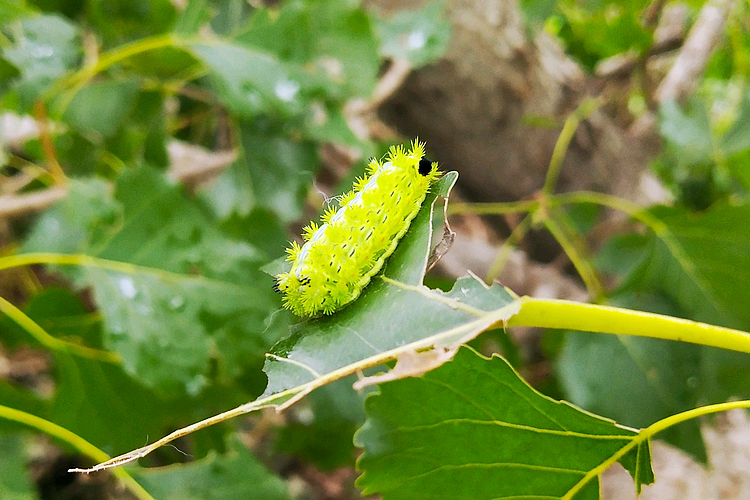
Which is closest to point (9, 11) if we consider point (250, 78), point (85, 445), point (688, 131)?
point (250, 78)

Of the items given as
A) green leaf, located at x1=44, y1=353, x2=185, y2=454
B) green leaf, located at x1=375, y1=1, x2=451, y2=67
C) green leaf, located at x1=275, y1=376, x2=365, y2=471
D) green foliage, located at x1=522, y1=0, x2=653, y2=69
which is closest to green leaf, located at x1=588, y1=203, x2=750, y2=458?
green foliage, located at x1=522, y1=0, x2=653, y2=69

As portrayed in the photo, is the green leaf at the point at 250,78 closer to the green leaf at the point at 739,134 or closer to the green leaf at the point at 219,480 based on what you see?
the green leaf at the point at 219,480

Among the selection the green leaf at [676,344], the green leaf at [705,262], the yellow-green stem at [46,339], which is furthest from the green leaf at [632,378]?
the yellow-green stem at [46,339]

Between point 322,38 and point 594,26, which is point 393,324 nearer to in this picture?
point 322,38

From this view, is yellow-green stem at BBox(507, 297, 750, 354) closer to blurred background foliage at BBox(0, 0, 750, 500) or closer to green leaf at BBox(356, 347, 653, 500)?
green leaf at BBox(356, 347, 653, 500)

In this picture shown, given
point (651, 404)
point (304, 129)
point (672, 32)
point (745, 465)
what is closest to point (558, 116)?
point (672, 32)
